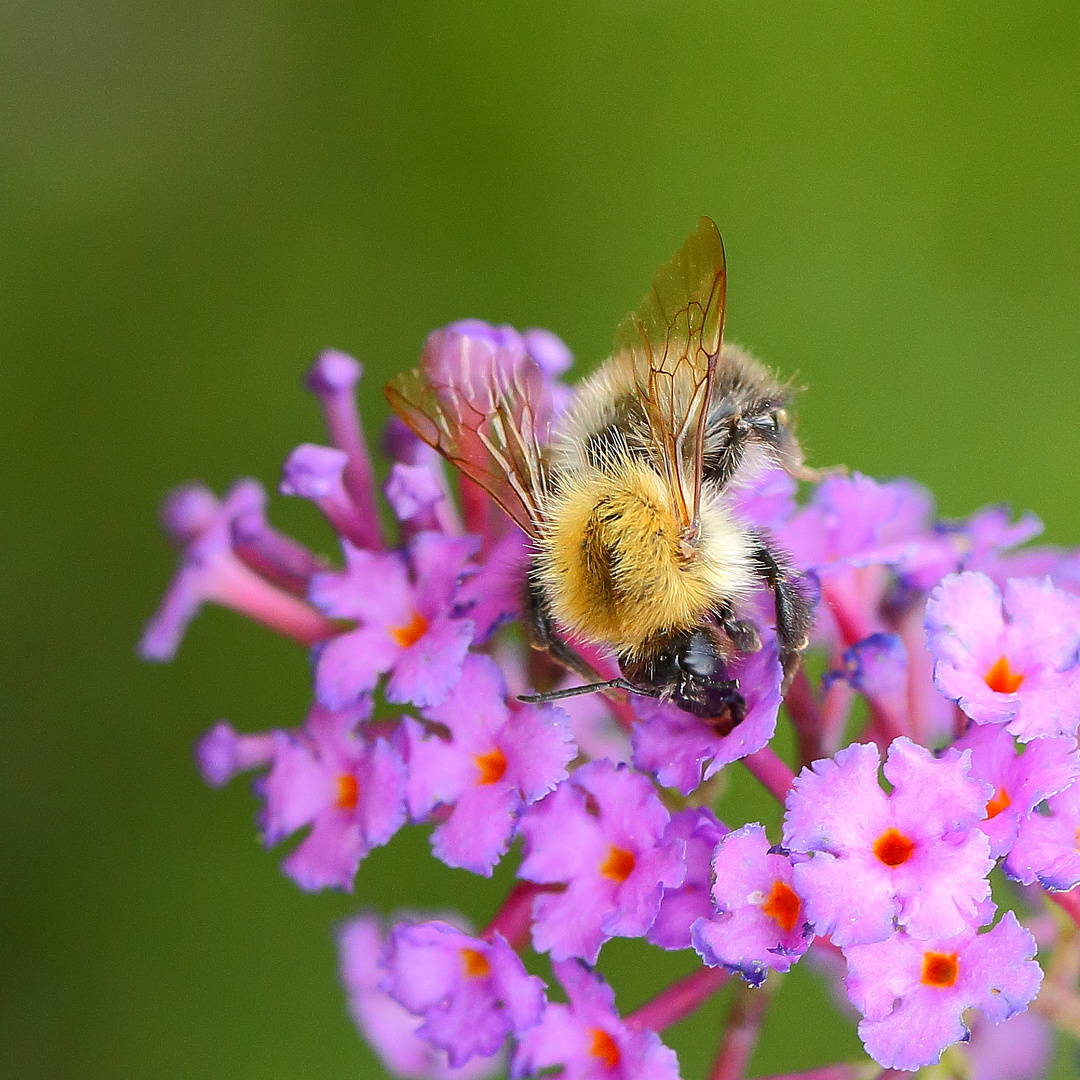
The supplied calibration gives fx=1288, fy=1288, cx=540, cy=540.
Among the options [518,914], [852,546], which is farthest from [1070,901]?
[518,914]

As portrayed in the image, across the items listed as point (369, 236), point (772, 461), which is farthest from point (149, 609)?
point (772, 461)

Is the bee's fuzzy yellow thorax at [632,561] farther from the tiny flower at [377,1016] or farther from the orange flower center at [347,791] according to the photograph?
the tiny flower at [377,1016]

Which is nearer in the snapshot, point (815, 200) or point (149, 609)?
point (815, 200)

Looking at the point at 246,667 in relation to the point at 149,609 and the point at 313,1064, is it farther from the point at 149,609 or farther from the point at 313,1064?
the point at 313,1064

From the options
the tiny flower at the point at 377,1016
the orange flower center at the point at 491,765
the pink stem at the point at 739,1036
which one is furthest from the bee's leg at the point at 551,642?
the tiny flower at the point at 377,1016

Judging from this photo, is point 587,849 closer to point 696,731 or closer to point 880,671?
point 696,731

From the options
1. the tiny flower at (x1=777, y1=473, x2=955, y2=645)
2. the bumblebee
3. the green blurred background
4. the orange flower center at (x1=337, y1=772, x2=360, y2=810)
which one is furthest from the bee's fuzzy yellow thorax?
the green blurred background
